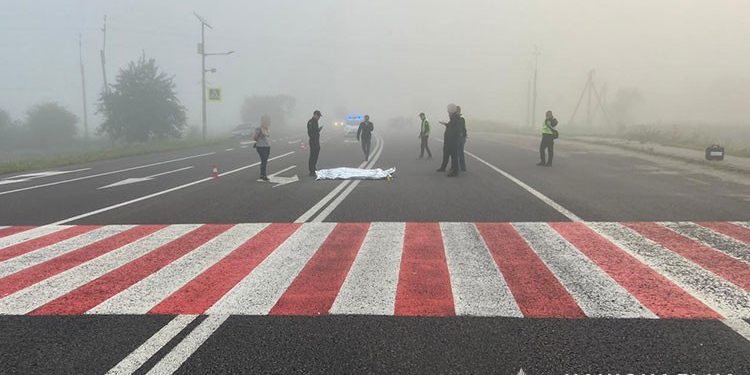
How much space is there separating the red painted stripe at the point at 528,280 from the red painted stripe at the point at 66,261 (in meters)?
4.57

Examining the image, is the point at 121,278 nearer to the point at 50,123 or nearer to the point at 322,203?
the point at 322,203

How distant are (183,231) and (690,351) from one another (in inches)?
248

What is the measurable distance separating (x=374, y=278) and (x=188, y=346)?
1.97 metres

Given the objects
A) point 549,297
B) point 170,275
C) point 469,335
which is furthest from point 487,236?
point 170,275

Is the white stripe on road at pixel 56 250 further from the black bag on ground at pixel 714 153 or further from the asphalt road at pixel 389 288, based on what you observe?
the black bag on ground at pixel 714 153

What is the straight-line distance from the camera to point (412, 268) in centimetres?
538

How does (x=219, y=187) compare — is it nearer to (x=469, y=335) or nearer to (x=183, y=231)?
(x=183, y=231)

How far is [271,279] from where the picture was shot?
507cm

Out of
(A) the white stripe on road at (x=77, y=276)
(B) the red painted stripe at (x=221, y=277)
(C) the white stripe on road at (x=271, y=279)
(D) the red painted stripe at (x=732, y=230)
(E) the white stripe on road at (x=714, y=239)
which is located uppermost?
(D) the red painted stripe at (x=732, y=230)

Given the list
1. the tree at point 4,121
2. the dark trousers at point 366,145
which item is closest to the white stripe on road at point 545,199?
the dark trousers at point 366,145

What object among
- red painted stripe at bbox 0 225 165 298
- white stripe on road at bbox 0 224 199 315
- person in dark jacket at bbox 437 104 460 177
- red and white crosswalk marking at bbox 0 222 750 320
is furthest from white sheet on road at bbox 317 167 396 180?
white stripe on road at bbox 0 224 199 315

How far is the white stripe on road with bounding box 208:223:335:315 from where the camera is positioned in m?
4.28

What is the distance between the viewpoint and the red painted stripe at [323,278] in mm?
4266

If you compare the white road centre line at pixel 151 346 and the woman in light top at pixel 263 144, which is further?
the woman in light top at pixel 263 144
